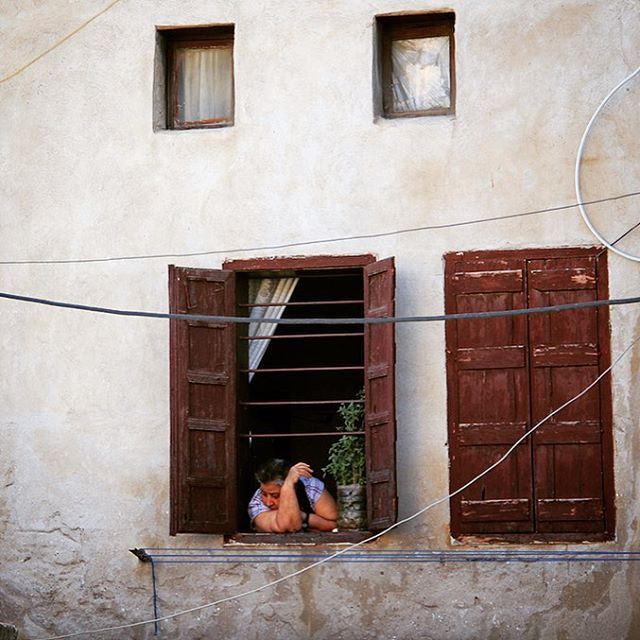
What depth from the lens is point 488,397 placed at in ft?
33.3

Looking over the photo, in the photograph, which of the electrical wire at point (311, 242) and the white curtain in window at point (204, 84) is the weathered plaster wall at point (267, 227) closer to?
the electrical wire at point (311, 242)

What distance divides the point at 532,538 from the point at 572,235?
2038 millimetres

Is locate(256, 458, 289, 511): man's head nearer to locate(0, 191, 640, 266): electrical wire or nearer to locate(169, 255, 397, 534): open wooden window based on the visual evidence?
locate(169, 255, 397, 534): open wooden window

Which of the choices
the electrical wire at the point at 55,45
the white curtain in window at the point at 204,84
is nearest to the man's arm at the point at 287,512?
the white curtain in window at the point at 204,84

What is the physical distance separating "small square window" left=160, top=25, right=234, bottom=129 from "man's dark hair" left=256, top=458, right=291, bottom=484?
8.13 feet

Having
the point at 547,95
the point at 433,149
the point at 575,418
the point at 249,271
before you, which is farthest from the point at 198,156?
the point at 575,418

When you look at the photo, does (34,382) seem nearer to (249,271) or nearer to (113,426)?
(113,426)

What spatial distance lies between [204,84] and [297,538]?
3.34 m

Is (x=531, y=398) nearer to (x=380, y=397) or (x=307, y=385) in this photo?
(x=380, y=397)

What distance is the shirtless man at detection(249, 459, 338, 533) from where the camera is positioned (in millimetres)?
10320

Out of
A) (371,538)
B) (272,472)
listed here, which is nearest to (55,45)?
(272,472)

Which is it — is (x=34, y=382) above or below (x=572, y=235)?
below

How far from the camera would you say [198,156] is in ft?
35.2

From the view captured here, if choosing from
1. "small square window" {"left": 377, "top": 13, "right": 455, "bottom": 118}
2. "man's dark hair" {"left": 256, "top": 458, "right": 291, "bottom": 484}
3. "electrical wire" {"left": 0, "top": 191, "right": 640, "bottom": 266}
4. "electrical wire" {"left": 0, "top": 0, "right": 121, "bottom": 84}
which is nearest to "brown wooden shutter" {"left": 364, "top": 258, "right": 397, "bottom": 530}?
"electrical wire" {"left": 0, "top": 191, "right": 640, "bottom": 266}
